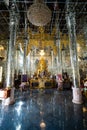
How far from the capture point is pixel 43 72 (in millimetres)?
17562

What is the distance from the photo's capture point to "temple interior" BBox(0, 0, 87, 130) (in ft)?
13.6

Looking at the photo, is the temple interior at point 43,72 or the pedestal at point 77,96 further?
the pedestal at point 77,96

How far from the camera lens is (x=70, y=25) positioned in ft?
24.6

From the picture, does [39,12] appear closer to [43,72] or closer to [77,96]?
[77,96]

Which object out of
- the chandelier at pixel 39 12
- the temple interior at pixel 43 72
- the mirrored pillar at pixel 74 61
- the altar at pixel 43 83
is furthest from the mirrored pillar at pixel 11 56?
the altar at pixel 43 83

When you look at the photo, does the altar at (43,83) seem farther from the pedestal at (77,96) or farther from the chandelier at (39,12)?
the chandelier at (39,12)

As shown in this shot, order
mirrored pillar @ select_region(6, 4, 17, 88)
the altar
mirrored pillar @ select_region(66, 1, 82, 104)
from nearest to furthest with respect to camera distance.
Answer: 1. mirrored pillar @ select_region(66, 1, 82, 104)
2. mirrored pillar @ select_region(6, 4, 17, 88)
3. the altar

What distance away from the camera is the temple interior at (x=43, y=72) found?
4.14 meters

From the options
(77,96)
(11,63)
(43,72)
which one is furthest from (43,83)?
(77,96)

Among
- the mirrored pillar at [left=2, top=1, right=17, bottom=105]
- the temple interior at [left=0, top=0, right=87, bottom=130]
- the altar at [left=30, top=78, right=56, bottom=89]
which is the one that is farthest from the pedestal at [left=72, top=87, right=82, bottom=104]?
the altar at [left=30, top=78, right=56, bottom=89]

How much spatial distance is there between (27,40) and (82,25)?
6.56 metres

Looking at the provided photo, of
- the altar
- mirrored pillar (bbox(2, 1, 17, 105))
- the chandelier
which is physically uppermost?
the chandelier

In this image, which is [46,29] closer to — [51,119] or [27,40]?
[27,40]

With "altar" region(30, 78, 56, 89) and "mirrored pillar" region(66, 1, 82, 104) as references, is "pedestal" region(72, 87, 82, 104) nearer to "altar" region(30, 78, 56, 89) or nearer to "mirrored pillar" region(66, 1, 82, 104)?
"mirrored pillar" region(66, 1, 82, 104)
